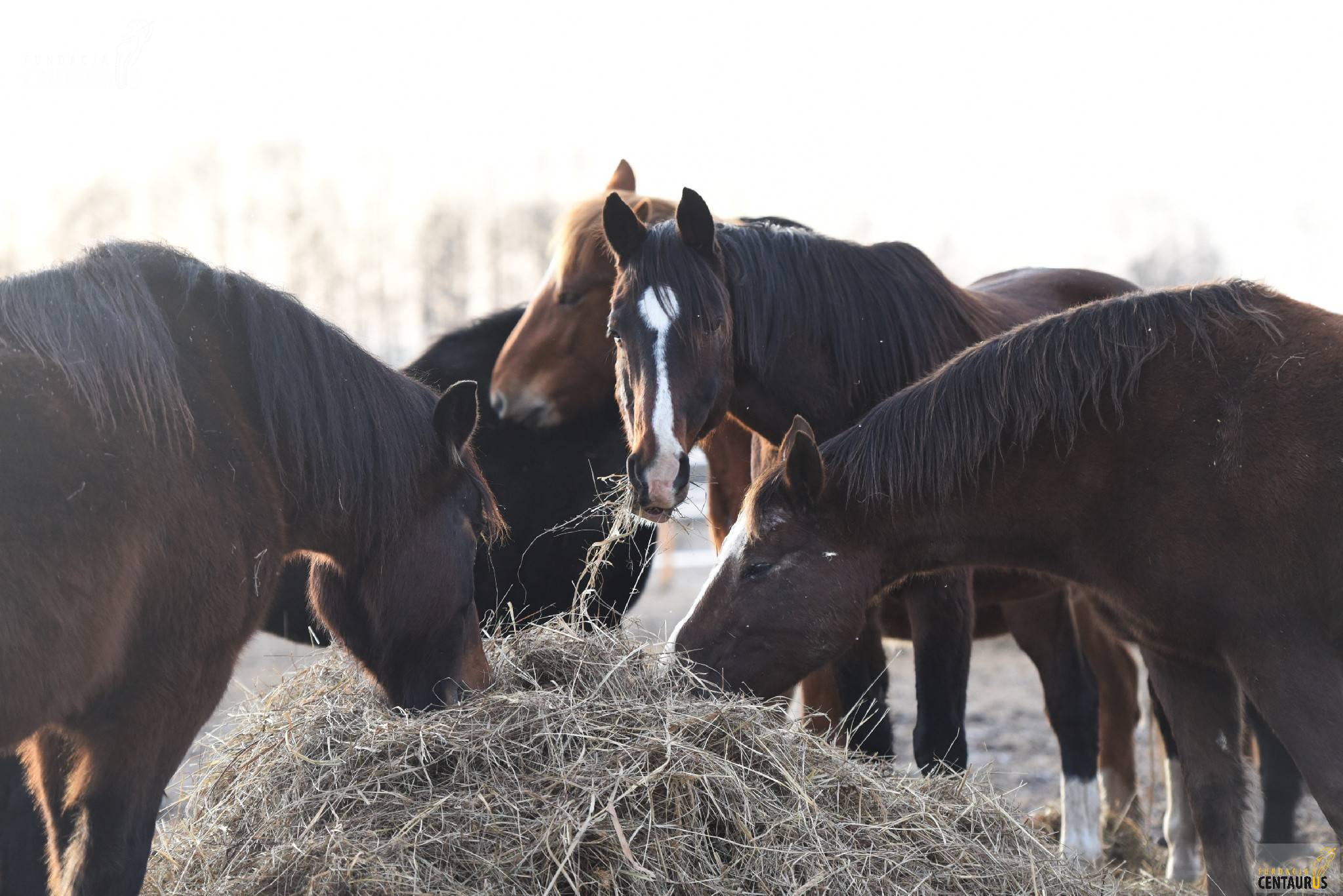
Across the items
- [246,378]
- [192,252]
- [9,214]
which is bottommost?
[9,214]

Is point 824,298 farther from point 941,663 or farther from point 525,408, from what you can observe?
point 525,408

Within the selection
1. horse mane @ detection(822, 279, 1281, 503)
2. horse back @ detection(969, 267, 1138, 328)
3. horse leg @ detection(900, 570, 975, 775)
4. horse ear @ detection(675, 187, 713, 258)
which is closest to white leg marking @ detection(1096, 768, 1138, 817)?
horse leg @ detection(900, 570, 975, 775)

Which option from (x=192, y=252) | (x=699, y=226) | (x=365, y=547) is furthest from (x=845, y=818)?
(x=192, y=252)

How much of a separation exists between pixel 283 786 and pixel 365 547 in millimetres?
674

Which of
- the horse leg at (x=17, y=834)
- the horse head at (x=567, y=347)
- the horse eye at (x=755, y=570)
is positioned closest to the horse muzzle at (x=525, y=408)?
the horse head at (x=567, y=347)

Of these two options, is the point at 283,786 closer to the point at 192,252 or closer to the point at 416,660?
the point at 416,660

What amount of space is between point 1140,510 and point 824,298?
4.42 ft

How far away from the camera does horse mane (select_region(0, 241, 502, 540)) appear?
84.3 inches

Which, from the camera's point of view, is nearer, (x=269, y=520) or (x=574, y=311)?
(x=269, y=520)

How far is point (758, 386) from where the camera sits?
3529mm

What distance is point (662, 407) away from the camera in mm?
3160

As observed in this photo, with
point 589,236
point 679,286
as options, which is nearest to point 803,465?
point 679,286

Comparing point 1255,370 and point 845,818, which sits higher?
point 1255,370

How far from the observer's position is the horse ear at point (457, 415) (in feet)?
9.26
